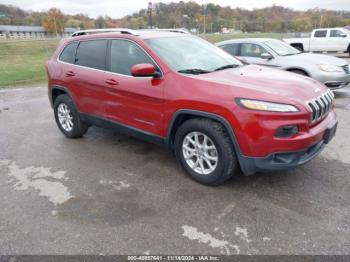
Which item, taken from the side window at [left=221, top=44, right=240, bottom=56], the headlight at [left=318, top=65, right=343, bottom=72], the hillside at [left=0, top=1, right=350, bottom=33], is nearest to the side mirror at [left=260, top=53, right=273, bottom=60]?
the side window at [left=221, top=44, right=240, bottom=56]

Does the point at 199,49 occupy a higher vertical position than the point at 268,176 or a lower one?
higher

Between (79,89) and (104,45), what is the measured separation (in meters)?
0.84

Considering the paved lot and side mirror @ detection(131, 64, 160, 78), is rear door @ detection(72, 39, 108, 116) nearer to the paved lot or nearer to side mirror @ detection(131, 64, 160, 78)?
the paved lot

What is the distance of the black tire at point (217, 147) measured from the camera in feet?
10.1

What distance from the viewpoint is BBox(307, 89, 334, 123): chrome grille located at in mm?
2984

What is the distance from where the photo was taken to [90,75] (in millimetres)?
4375

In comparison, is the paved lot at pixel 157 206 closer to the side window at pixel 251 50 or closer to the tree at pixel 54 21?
the side window at pixel 251 50

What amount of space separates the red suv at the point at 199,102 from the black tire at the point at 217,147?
0.4 inches

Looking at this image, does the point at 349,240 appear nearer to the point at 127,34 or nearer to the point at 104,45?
the point at 127,34

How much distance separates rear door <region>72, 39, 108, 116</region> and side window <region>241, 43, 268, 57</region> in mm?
5127

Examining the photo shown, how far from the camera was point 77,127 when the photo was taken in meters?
5.01

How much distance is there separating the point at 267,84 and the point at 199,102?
76cm

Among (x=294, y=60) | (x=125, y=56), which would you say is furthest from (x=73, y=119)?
(x=294, y=60)

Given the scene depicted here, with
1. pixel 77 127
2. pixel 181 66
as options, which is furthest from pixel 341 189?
pixel 77 127
